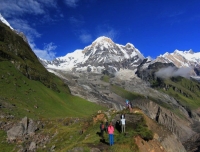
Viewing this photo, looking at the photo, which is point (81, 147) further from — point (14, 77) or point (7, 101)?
point (14, 77)

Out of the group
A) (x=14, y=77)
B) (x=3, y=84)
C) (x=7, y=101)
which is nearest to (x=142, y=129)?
(x=7, y=101)

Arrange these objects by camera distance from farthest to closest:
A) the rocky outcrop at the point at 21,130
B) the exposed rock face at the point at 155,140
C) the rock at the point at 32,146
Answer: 1. the rocky outcrop at the point at 21,130
2. the rock at the point at 32,146
3. the exposed rock face at the point at 155,140

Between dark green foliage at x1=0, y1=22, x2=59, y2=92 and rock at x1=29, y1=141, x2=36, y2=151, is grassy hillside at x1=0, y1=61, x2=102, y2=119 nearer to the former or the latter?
dark green foliage at x1=0, y1=22, x2=59, y2=92

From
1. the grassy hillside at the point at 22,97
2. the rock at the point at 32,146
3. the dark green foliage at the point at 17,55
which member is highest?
the dark green foliage at the point at 17,55

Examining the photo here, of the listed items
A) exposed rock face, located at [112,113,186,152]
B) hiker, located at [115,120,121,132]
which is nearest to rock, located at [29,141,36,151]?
exposed rock face, located at [112,113,186,152]

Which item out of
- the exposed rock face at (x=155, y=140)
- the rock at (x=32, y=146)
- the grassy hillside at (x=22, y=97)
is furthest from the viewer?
the grassy hillside at (x=22, y=97)

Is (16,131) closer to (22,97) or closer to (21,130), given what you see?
(21,130)

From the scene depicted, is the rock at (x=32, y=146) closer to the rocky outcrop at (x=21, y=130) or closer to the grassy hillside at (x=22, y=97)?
the rocky outcrop at (x=21, y=130)

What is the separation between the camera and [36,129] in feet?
184

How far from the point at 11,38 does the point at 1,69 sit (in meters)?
→ 44.5

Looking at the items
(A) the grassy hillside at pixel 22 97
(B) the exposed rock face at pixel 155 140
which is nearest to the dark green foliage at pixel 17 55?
(A) the grassy hillside at pixel 22 97

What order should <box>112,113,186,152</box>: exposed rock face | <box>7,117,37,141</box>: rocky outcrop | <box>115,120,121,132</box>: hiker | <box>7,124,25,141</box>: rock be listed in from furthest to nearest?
<box>7,124,25,141</box>: rock, <box>7,117,37,141</box>: rocky outcrop, <box>115,120,121,132</box>: hiker, <box>112,113,186,152</box>: exposed rock face

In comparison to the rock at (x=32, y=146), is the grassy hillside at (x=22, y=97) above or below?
above

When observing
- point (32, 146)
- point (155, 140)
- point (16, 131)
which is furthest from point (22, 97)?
point (155, 140)
